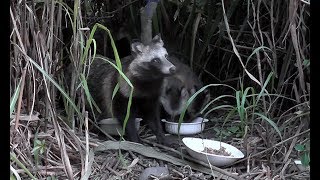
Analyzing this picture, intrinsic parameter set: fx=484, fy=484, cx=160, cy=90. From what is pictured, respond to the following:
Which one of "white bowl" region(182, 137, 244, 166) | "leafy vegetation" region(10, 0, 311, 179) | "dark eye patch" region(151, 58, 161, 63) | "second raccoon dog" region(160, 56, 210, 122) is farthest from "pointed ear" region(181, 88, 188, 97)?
"white bowl" region(182, 137, 244, 166)

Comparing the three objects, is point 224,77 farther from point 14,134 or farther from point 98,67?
point 14,134

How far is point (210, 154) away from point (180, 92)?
4.73ft

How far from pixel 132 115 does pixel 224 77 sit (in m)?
1.34

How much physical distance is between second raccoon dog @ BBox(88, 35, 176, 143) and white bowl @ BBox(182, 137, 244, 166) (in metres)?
0.53

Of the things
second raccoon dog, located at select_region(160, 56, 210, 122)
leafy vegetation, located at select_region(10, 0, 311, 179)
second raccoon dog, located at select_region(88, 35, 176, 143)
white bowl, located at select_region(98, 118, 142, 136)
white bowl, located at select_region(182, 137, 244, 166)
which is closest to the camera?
leafy vegetation, located at select_region(10, 0, 311, 179)

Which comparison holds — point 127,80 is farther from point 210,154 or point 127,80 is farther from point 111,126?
point 111,126

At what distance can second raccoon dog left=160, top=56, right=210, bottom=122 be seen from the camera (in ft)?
15.4

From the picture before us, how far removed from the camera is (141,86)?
434 cm

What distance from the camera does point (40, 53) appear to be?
10.2ft

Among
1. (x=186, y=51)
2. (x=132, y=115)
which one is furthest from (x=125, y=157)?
(x=186, y=51)

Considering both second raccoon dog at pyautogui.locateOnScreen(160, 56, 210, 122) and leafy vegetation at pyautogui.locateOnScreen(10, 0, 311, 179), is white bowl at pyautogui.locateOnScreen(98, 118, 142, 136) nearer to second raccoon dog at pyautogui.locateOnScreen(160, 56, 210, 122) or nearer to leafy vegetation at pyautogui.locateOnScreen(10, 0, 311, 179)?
leafy vegetation at pyautogui.locateOnScreen(10, 0, 311, 179)

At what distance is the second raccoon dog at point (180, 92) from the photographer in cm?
470

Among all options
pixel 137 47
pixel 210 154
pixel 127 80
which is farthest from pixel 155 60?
pixel 127 80

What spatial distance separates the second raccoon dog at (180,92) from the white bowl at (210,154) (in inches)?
37.7
